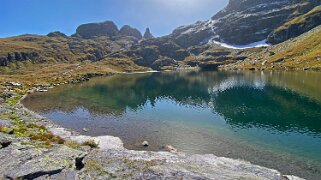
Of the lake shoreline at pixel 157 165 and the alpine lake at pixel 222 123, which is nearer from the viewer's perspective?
the lake shoreline at pixel 157 165

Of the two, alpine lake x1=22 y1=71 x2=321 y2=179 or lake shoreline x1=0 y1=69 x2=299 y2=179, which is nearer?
lake shoreline x1=0 y1=69 x2=299 y2=179

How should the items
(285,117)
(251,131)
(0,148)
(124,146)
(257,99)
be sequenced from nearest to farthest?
(0,148) < (124,146) < (251,131) < (285,117) < (257,99)

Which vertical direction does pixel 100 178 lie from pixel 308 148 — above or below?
above

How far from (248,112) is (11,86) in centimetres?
12226

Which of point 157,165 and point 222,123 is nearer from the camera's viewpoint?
point 157,165

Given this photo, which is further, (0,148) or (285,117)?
(285,117)

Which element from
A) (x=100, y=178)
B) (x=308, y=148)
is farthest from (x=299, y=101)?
(x=100, y=178)

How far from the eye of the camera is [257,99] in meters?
94.6

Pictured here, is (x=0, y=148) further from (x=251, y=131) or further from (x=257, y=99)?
(x=257, y=99)

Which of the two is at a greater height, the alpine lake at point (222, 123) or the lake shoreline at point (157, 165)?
the lake shoreline at point (157, 165)

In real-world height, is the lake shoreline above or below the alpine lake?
above

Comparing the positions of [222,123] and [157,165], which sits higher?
[157,165]

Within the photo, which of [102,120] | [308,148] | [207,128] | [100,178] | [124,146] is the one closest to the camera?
[100,178]

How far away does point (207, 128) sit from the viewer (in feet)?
204
